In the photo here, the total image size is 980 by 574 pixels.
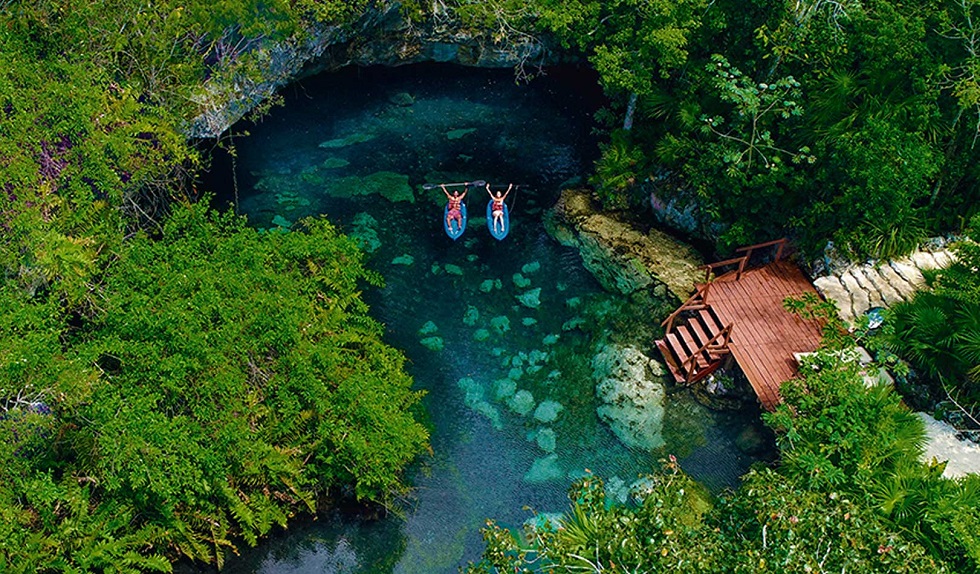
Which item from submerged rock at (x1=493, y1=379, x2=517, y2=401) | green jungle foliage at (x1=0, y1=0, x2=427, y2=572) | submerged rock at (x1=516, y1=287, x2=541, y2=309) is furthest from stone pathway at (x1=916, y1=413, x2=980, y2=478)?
green jungle foliage at (x1=0, y1=0, x2=427, y2=572)

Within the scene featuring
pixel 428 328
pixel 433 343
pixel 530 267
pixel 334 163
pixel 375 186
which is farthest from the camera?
pixel 334 163

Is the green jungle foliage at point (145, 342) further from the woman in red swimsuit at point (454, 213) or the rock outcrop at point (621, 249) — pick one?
the rock outcrop at point (621, 249)

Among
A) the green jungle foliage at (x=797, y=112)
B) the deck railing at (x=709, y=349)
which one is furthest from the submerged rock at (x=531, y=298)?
the deck railing at (x=709, y=349)

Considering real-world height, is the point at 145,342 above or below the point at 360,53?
below

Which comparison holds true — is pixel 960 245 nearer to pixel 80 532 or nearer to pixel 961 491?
pixel 961 491

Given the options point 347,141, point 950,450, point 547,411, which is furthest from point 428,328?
point 950,450

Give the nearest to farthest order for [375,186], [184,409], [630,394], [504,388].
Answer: [184,409], [630,394], [504,388], [375,186]

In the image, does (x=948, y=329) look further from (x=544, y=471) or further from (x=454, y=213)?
(x=454, y=213)

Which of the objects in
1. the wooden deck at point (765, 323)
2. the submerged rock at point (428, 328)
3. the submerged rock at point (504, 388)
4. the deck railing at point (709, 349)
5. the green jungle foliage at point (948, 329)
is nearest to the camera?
the green jungle foliage at point (948, 329)
